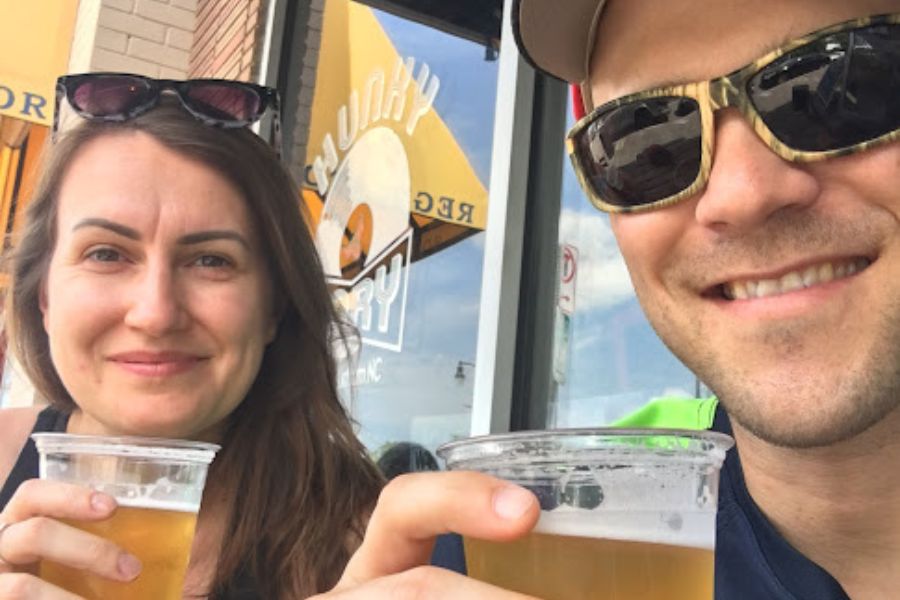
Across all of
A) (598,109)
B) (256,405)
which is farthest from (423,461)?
(598,109)

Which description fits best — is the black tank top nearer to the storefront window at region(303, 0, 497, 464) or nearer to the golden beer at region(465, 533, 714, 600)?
the storefront window at region(303, 0, 497, 464)

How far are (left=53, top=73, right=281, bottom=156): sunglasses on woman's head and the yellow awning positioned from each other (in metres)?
3.67

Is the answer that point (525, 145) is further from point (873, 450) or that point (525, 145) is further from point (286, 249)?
point (873, 450)

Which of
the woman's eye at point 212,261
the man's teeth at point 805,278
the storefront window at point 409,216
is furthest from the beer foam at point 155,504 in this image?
the storefront window at point 409,216

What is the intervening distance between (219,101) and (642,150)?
1080 mm

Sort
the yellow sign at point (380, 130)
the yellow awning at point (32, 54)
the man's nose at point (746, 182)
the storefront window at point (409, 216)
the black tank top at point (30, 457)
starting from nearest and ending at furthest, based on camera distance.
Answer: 1. the man's nose at point (746, 182)
2. the black tank top at point (30, 457)
3. the storefront window at point (409, 216)
4. the yellow sign at point (380, 130)
5. the yellow awning at point (32, 54)

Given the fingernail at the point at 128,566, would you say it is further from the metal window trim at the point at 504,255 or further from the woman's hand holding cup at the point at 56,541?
the metal window trim at the point at 504,255

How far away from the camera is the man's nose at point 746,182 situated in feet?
4.04

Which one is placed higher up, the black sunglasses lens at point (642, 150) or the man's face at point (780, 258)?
the black sunglasses lens at point (642, 150)

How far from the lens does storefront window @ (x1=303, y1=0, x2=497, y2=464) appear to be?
3.70m

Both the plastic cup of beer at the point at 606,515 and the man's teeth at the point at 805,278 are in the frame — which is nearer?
the plastic cup of beer at the point at 606,515

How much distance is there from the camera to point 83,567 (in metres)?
1.11

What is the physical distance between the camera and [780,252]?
4.16ft

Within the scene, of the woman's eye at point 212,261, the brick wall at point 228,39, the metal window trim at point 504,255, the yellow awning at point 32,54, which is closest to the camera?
the woman's eye at point 212,261
